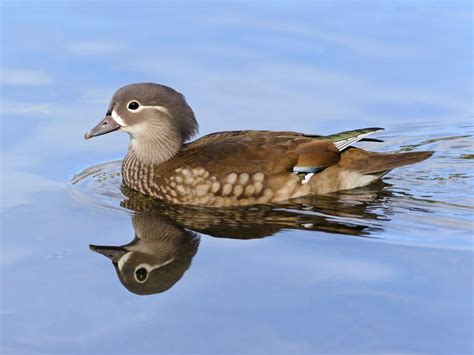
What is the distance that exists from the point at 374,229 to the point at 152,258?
186cm

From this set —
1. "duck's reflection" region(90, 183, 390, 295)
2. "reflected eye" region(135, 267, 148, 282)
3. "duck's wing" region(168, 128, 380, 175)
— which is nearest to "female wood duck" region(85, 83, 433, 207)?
"duck's wing" region(168, 128, 380, 175)

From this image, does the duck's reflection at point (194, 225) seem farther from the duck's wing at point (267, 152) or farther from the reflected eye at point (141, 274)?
the duck's wing at point (267, 152)

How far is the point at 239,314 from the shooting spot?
702 cm

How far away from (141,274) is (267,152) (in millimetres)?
2287

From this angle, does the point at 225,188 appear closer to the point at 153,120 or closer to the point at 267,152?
the point at 267,152

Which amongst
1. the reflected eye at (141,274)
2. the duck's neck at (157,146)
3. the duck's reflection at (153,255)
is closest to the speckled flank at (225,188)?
the duck's neck at (157,146)

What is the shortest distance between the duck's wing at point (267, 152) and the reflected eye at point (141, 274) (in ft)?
6.35

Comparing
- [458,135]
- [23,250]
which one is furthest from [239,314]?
[458,135]

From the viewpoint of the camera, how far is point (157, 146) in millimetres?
10164

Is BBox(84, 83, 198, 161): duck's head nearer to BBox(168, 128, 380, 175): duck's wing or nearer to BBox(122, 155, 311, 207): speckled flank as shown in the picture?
BBox(168, 128, 380, 175): duck's wing

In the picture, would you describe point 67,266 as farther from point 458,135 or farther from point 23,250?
point 458,135

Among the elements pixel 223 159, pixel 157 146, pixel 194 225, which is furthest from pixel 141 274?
pixel 157 146

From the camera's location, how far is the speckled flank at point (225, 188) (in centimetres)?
963

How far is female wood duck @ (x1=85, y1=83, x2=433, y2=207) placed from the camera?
9664 mm
